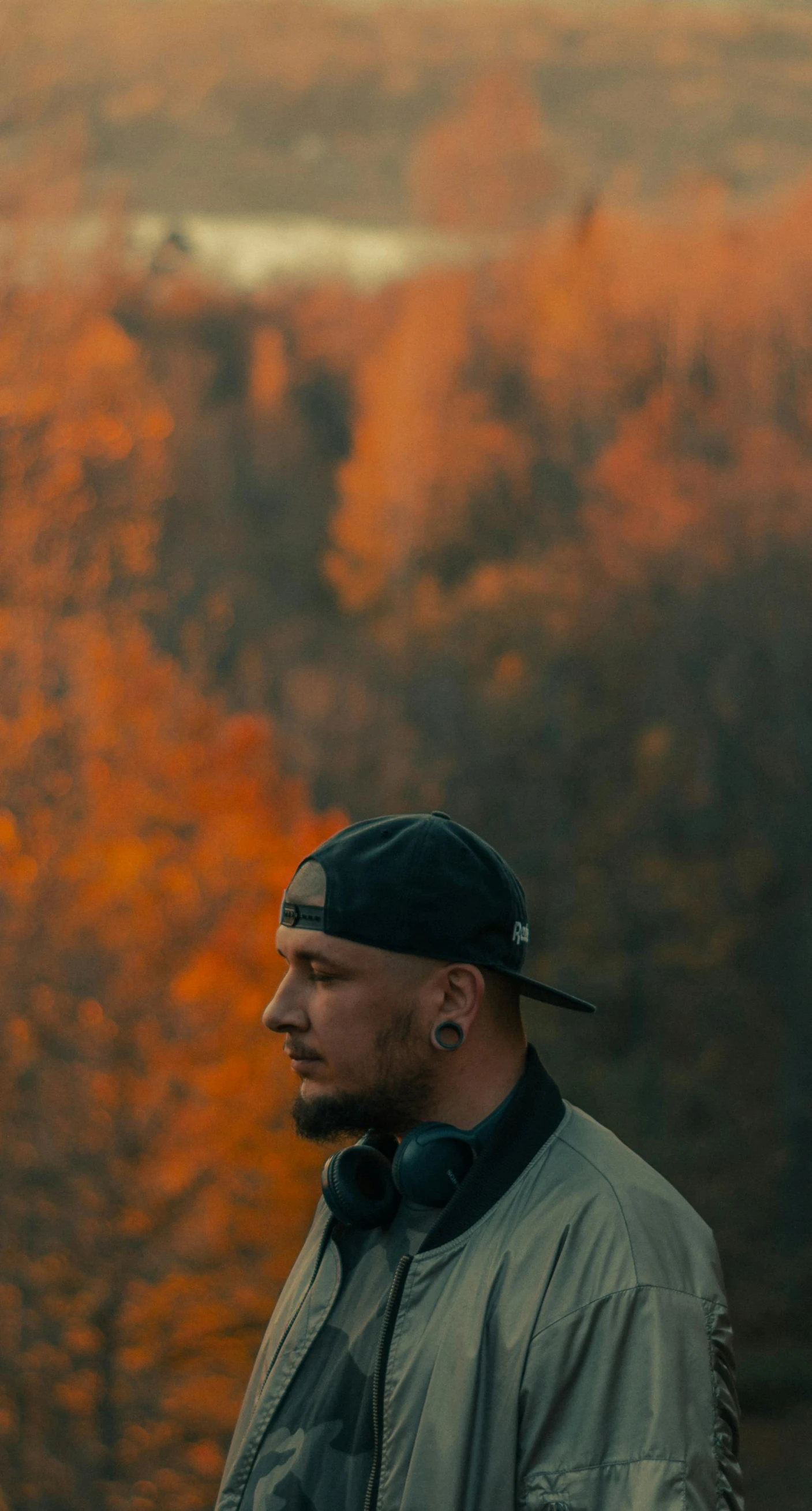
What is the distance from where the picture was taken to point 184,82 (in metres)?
51.5

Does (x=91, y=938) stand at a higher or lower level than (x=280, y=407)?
lower

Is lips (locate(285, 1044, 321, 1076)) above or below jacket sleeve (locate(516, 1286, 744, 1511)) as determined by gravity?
above

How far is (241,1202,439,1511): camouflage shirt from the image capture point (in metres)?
1.53

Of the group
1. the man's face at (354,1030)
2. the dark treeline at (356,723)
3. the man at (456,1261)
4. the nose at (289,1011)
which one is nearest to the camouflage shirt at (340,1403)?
the man at (456,1261)

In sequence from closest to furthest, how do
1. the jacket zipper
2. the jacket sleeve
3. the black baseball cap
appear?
the jacket sleeve
the jacket zipper
the black baseball cap

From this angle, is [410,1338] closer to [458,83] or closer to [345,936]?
[345,936]

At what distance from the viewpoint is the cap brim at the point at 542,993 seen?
1.59 m

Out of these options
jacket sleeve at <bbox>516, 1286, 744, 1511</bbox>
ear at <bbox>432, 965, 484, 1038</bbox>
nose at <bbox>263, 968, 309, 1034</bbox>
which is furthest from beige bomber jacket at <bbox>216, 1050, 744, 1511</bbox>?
nose at <bbox>263, 968, 309, 1034</bbox>

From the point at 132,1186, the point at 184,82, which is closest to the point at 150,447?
the point at 132,1186

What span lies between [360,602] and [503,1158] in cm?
3165

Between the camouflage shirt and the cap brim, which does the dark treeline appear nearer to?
the camouflage shirt

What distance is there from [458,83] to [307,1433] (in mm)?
56103

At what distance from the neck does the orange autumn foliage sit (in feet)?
41.6

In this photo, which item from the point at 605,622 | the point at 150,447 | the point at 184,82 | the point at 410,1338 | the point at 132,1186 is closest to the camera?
the point at 410,1338
